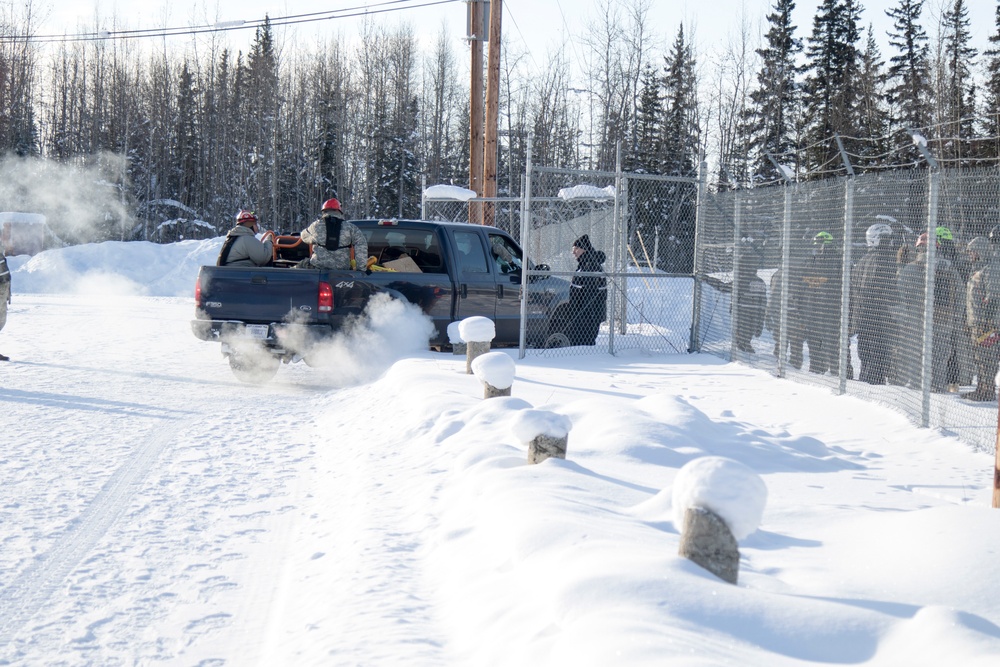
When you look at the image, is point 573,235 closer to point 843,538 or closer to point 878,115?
point 843,538

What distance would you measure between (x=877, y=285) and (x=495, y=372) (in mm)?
4542

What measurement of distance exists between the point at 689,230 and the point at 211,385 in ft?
121

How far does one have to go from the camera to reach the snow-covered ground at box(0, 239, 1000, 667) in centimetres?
344

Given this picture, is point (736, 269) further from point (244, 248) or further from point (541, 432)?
point (541, 432)

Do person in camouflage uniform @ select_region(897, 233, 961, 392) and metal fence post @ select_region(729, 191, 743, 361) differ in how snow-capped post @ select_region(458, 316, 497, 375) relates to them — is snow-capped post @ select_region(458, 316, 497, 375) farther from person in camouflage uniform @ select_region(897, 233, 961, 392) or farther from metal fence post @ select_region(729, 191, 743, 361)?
metal fence post @ select_region(729, 191, 743, 361)

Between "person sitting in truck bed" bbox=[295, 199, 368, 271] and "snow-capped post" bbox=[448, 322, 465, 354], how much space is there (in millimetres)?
1363

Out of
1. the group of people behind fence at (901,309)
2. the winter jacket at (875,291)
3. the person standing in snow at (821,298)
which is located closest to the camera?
the group of people behind fence at (901,309)

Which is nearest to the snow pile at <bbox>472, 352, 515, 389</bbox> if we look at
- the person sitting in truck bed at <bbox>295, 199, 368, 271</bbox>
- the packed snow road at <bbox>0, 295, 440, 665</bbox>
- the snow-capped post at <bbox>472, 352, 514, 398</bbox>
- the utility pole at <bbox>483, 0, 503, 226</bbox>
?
the snow-capped post at <bbox>472, 352, 514, 398</bbox>

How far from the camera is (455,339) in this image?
12.2 metres

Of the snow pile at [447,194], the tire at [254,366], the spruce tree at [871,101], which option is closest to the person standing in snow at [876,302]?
the tire at [254,366]

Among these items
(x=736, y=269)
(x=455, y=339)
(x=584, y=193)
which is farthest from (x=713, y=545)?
(x=584, y=193)

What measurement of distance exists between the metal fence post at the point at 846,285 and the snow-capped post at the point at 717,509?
681 centimetres

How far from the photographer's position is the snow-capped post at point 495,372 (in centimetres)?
798

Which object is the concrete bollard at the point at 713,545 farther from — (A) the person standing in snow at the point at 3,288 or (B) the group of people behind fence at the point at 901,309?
(A) the person standing in snow at the point at 3,288
